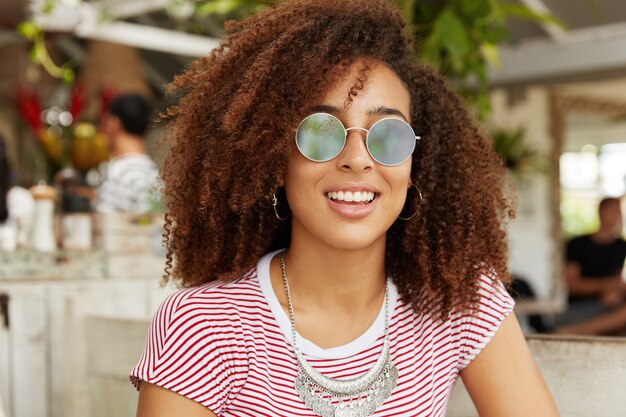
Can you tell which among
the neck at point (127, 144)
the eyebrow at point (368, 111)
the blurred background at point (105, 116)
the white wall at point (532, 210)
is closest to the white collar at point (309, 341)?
the eyebrow at point (368, 111)

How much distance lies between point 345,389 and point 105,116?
3282 millimetres

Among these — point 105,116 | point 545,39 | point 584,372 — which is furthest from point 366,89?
point 545,39

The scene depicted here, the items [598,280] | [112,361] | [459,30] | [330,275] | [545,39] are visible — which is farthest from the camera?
[598,280]

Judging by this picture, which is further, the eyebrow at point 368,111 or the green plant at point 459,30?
the green plant at point 459,30

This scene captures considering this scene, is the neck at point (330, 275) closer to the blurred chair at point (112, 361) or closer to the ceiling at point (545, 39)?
the blurred chair at point (112, 361)

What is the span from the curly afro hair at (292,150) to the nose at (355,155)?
0.32 ft

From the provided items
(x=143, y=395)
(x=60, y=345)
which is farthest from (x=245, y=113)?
(x=60, y=345)

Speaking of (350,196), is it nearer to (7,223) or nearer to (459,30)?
(459,30)

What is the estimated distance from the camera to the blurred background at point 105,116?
2.42m

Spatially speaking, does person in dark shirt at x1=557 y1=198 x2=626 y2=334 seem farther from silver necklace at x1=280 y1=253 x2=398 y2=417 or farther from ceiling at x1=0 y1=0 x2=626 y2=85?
silver necklace at x1=280 y1=253 x2=398 y2=417

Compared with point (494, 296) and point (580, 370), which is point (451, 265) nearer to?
point (494, 296)

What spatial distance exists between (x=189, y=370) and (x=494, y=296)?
63 cm

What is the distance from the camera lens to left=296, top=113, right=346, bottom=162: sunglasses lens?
4.86ft

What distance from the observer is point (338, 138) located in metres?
1.48
